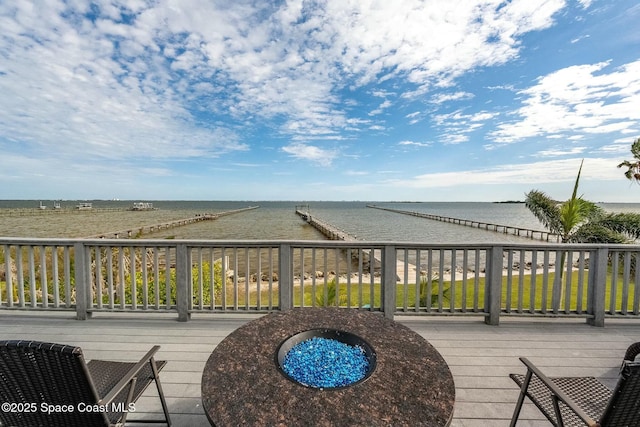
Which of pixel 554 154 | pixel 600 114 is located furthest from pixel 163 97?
pixel 554 154

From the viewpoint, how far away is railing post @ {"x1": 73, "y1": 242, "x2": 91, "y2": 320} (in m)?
3.49

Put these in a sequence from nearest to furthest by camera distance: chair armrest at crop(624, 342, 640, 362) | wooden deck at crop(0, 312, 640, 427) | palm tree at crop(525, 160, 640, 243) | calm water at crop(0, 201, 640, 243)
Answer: chair armrest at crop(624, 342, 640, 362) → wooden deck at crop(0, 312, 640, 427) → palm tree at crop(525, 160, 640, 243) → calm water at crop(0, 201, 640, 243)

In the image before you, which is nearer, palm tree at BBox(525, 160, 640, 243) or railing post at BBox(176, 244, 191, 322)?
railing post at BBox(176, 244, 191, 322)

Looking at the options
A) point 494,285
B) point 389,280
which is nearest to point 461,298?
point 494,285

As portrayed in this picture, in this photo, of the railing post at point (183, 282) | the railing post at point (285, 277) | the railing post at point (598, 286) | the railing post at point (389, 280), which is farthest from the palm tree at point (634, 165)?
the railing post at point (183, 282)

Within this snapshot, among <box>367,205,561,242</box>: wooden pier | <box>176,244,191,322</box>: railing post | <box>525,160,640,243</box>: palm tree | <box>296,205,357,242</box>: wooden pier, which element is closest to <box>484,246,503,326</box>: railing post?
<box>176,244,191,322</box>: railing post

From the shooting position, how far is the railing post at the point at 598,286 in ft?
11.1

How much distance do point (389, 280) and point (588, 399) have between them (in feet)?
6.68

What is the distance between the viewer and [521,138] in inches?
526

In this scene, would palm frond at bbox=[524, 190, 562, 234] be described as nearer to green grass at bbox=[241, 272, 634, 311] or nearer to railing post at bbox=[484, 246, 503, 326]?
green grass at bbox=[241, 272, 634, 311]

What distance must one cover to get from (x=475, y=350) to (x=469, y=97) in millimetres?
12115

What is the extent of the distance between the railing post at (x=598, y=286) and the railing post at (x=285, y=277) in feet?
12.8

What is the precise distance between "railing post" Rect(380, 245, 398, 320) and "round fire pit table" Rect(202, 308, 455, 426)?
1.75 metres

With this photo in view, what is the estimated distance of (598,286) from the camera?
11.2ft
